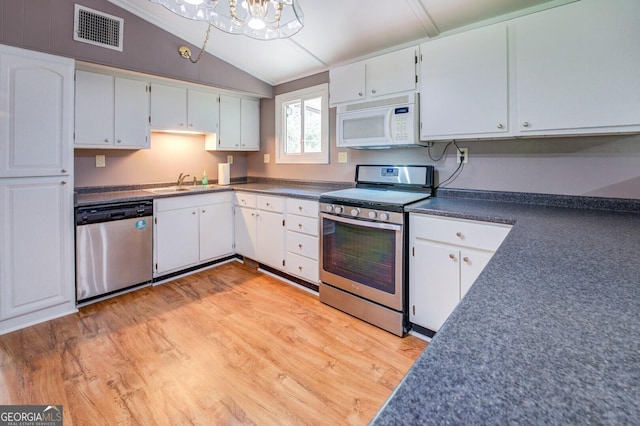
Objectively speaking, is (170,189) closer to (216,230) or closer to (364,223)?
(216,230)

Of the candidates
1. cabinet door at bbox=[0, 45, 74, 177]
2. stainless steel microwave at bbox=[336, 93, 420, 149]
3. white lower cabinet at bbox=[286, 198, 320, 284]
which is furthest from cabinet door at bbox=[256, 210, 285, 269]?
cabinet door at bbox=[0, 45, 74, 177]

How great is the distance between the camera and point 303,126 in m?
3.74

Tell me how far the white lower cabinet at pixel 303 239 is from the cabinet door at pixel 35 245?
1836 millimetres

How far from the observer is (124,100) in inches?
118

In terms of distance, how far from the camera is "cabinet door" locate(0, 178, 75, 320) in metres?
2.27

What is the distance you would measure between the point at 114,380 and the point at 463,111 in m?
2.79

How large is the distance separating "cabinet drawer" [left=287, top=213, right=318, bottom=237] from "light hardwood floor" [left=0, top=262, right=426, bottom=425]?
2.15ft

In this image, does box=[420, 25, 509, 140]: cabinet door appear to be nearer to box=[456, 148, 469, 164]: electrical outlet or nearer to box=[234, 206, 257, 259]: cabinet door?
box=[456, 148, 469, 164]: electrical outlet

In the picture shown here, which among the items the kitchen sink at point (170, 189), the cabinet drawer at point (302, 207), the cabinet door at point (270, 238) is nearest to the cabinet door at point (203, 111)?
the kitchen sink at point (170, 189)

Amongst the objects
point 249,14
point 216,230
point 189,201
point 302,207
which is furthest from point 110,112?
point 302,207

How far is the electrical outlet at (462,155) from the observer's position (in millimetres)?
2498

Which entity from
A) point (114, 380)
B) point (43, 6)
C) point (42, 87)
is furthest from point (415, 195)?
point (43, 6)

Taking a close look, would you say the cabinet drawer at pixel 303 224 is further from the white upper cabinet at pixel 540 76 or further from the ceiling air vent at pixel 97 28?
the ceiling air vent at pixel 97 28

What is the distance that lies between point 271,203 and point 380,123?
1.39 meters
